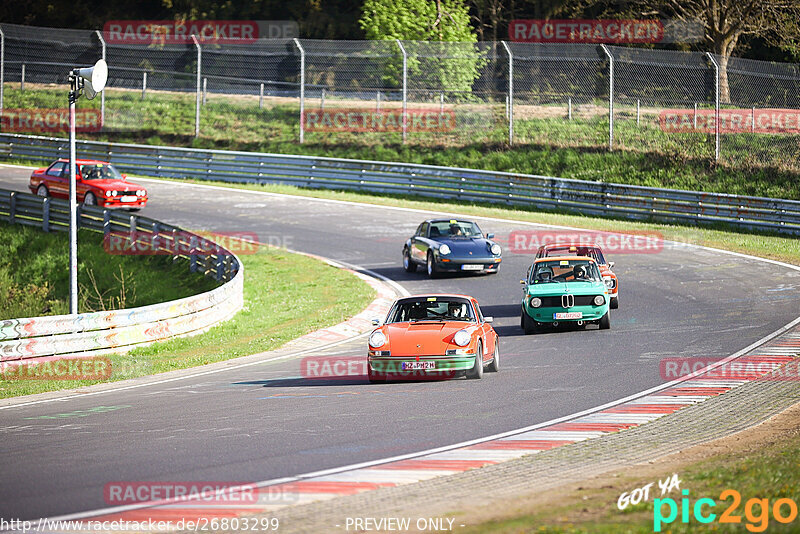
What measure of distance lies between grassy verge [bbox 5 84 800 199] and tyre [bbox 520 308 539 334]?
1760 cm

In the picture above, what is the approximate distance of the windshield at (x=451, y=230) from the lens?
23531 millimetres

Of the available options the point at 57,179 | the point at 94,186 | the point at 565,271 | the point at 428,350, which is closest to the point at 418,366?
the point at 428,350

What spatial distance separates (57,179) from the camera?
104 ft

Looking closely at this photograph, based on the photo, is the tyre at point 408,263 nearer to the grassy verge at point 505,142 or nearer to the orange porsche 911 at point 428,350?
the orange porsche 911 at point 428,350

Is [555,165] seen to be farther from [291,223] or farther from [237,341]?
[237,341]

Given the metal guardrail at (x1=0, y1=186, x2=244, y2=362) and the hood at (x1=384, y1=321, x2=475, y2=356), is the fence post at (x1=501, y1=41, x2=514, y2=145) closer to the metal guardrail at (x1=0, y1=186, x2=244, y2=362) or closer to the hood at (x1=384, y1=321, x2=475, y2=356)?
the metal guardrail at (x1=0, y1=186, x2=244, y2=362)

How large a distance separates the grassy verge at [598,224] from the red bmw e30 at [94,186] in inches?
247

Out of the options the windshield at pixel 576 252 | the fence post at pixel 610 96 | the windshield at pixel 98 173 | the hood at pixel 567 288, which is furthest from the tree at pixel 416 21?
the hood at pixel 567 288

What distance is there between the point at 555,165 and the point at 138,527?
31.0 m

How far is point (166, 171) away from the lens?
128 feet

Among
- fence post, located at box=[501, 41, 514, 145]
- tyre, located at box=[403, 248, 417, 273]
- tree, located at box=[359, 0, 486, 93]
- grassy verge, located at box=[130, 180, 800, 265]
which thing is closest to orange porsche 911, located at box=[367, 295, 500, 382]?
tyre, located at box=[403, 248, 417, 273]

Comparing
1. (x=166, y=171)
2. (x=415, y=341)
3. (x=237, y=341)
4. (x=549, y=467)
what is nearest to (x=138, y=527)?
(x=549, y=467)

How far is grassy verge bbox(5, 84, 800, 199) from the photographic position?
33.0 meters

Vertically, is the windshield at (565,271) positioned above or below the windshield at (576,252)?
below
